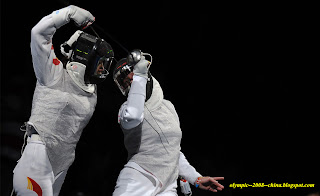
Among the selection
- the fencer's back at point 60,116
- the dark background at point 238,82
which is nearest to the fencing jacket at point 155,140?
the fencer's back at point 60,116

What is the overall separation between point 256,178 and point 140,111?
71.0 inches

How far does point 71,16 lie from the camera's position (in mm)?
1573

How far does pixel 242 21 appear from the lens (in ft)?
9.60

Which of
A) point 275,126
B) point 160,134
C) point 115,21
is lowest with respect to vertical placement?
point 160,134

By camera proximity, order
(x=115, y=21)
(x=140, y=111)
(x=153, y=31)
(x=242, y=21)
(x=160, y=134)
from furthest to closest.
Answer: (x=242, y=21) < (x=153, y=31) < (x=115, y=21) < (x=160, y=134) < (x=140, y=111)

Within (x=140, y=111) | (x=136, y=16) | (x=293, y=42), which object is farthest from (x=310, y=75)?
(x=140, y=111)

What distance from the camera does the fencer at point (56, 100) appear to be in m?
1.49

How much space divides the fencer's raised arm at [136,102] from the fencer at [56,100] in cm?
26

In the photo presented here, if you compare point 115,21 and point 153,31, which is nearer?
point 115,21

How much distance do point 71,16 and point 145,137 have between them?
0.75m

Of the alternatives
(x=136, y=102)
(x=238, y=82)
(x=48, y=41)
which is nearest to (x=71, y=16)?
(x=48, y=41)

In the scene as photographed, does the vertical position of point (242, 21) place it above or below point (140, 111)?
above

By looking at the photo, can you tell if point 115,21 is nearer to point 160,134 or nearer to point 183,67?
point 183,67

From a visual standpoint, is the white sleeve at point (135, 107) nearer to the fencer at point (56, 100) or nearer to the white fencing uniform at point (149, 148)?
the white fencing uniform at point (149, 148)
